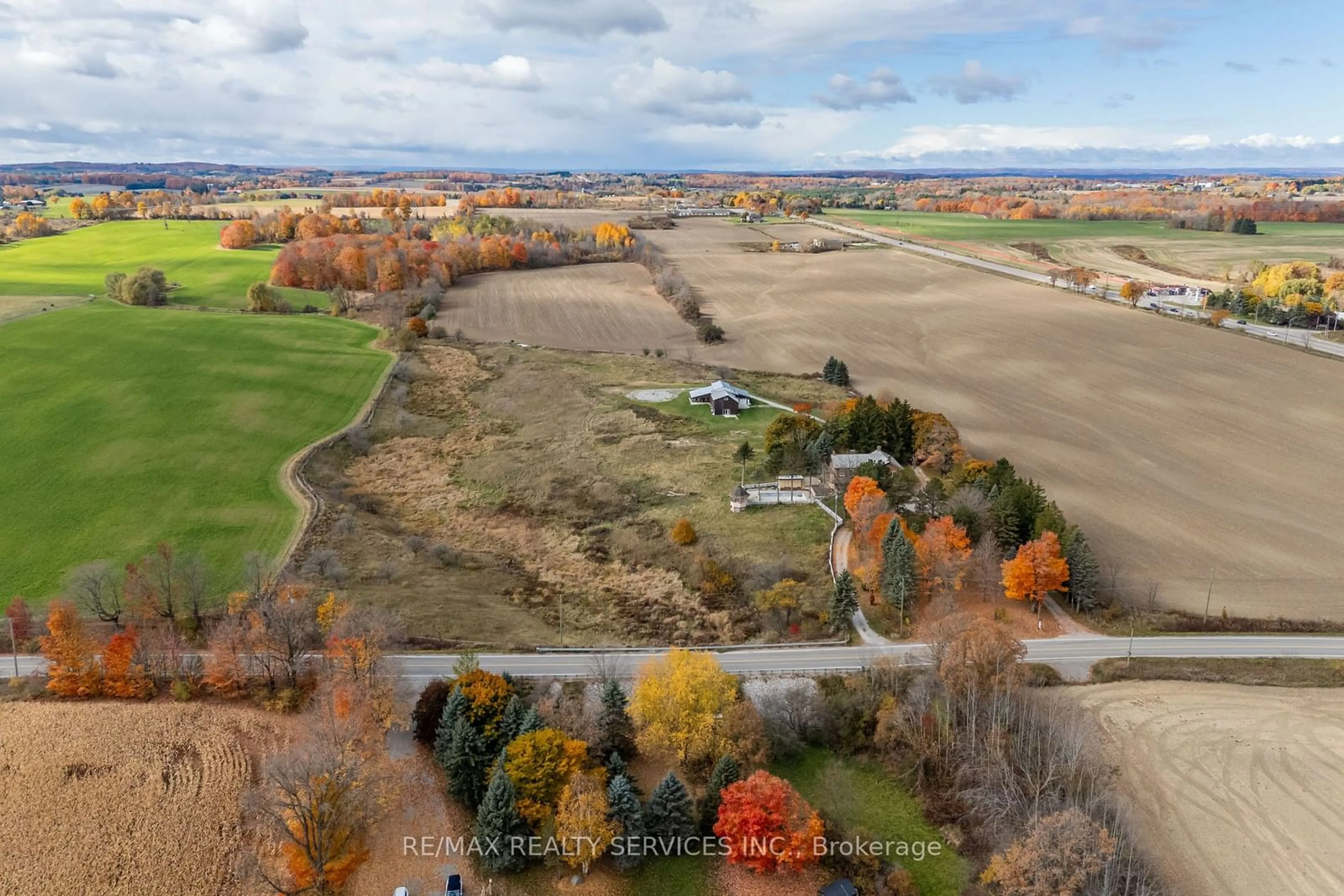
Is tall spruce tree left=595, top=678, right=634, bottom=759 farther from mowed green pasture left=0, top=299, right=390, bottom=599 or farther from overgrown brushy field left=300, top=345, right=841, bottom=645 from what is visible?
mowed green pasture left=0, top=299, right=390, bottom=599

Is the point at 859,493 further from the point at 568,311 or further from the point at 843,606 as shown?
the point at 568,311

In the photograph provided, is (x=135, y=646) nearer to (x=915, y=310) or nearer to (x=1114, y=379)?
(x=1114, y=379)

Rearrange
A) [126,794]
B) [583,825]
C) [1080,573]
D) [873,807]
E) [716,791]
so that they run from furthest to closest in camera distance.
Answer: [1080,573]
[873,807]
[126,794]
[716,791]
[583,825]

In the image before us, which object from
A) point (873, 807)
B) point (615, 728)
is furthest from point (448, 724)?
point (873, 807)

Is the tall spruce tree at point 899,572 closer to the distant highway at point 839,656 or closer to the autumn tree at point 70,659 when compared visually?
the distant highway at point 839,656

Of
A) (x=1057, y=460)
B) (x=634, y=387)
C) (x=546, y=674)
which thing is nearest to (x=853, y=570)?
(x=546, y=674)

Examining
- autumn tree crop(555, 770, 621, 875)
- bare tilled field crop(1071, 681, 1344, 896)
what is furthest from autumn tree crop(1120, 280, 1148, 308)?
autumn tree crop(555, 770, 621, 875)
